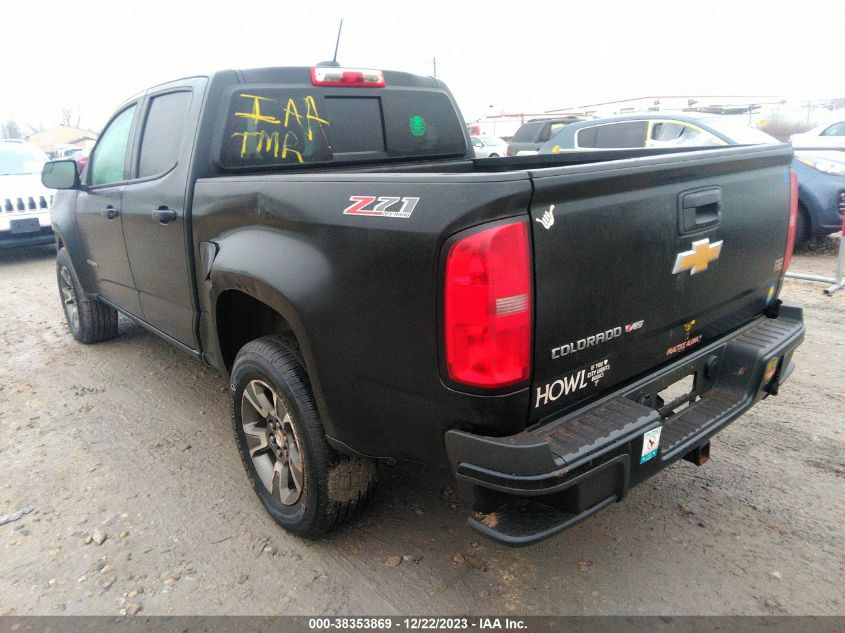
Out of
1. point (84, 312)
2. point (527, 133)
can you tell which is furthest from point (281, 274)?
point (527, 133)

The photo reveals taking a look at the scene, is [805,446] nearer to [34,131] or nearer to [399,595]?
[399,595]

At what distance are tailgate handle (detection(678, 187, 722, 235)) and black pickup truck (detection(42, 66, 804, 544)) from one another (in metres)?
0.01

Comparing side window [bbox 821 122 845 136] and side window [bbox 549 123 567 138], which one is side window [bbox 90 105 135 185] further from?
side window [bbox 821 122 845 136]

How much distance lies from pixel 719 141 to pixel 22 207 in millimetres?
9733

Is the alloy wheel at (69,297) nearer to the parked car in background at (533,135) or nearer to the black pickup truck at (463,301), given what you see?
the black pickup truck at (463,301)

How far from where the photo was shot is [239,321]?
3.06 meters

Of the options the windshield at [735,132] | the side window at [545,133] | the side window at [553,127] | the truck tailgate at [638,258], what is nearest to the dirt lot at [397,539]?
the truck tailgate at [638,258]

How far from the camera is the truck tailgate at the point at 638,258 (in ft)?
6.21

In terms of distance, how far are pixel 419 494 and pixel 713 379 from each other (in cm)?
147

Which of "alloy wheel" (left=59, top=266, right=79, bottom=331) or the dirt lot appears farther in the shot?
"alloy wheel" (left=59, top=266, right=79, bottom=331)

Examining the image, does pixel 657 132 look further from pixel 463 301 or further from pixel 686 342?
pixel 463 301

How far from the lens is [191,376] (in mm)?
4637

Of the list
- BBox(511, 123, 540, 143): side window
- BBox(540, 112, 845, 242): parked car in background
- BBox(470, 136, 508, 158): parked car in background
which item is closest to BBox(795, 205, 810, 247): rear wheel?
BBox(540, 112, 845, 242): parked car in background

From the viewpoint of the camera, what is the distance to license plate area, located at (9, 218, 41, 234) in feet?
28.9
